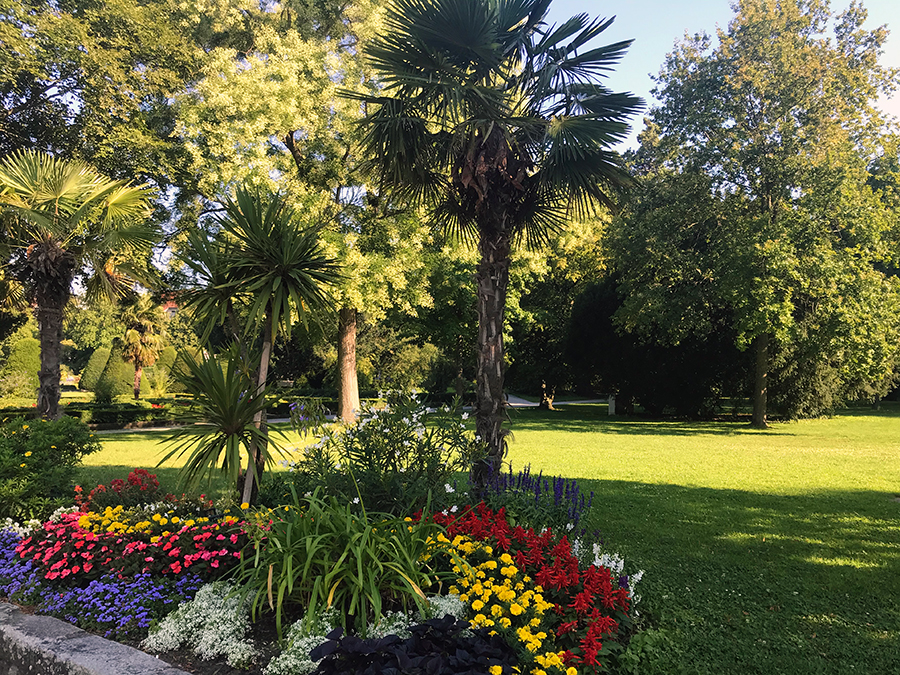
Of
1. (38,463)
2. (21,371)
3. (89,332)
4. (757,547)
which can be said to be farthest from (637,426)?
(89,332)

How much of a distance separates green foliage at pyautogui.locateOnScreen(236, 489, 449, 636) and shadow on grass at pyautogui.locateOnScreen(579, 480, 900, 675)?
150 centimetres

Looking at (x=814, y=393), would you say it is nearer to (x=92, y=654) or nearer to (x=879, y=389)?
(x=879, y=389)

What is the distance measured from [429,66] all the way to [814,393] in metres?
20.1

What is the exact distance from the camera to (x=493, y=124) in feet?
18.8

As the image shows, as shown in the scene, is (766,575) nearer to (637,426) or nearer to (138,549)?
(138,549)

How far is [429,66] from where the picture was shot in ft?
20.0

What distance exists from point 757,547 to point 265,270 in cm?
574

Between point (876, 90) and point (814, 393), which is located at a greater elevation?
point (876, 90)

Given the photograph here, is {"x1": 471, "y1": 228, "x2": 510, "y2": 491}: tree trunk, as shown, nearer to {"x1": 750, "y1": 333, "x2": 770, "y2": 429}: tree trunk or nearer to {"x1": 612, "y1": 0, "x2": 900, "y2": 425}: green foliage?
{"x1": 612, "y1": 0, "x2": 900, "y2": 425}: green foliage

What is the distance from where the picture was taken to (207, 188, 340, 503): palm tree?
480 centimetres

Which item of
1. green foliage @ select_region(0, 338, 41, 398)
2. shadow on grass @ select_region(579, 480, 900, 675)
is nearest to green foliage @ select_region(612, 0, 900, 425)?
shadow on grass @ select_region(579, 480, 900, 675)

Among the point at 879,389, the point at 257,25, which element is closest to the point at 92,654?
the point at 257,25

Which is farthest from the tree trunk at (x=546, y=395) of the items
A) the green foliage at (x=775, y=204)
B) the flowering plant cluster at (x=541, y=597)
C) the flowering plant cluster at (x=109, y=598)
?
the flowering plant cluster at (x=109, y=598)

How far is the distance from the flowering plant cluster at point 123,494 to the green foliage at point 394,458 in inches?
74.3
